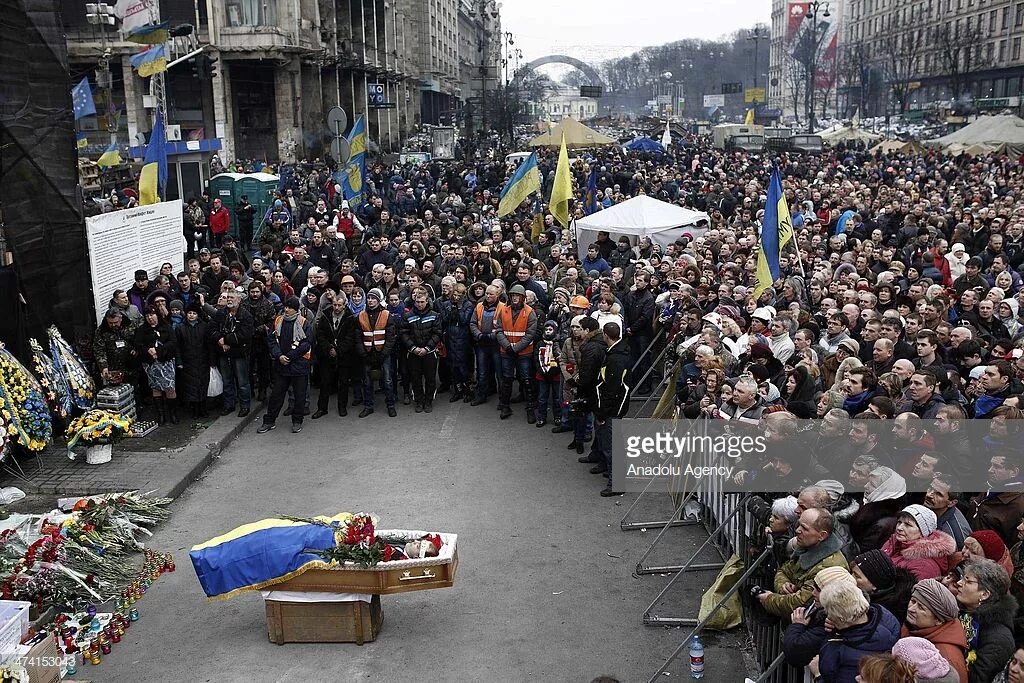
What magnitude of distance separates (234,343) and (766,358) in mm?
6378

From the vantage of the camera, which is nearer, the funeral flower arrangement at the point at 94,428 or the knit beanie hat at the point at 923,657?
the knit beanie hat at the point at 923,657

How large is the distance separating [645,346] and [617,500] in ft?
12.2

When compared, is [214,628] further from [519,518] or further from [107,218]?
[107,218]

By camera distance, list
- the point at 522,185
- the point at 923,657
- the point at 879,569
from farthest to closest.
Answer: the point at 522,185
the point at 879,569
the point at 923,657

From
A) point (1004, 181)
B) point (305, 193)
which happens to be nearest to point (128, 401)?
point (305, 193)

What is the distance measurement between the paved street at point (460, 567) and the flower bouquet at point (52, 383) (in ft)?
6.16

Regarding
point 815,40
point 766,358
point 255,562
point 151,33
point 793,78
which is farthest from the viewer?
point 793,78

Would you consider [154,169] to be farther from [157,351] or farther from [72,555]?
[72,555]

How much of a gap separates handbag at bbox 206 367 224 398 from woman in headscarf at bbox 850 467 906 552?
8.35m

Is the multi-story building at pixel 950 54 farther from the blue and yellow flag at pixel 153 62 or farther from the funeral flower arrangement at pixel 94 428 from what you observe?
the funeral flower arrangement at pixel 94 428

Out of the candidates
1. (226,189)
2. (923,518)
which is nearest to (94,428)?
(923,518)

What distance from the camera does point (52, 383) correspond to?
10.7 meters

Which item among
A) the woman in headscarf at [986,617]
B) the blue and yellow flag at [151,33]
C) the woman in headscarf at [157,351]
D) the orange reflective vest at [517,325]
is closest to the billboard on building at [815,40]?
the blue and yellow flag at [151,33]

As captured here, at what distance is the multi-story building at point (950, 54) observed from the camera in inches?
2837
